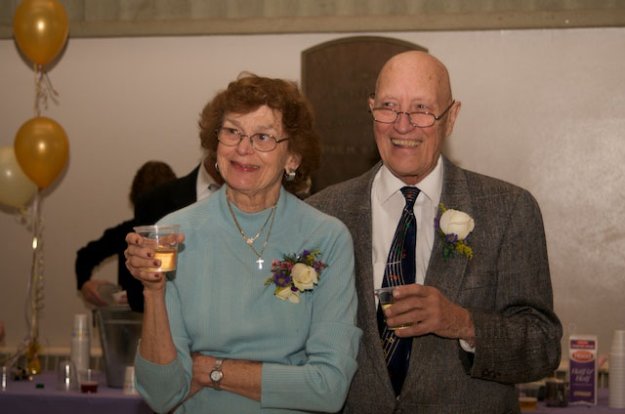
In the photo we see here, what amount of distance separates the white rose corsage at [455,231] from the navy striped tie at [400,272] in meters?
0.11

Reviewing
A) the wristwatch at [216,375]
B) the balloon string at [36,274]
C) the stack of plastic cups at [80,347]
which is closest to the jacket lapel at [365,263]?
the wristwatch at [216,375]

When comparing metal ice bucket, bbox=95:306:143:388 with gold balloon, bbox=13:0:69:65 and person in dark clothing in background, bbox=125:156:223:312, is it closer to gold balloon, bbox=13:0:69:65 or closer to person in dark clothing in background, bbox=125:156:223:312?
person in dark clothing in background, bbox=125:156:223:312

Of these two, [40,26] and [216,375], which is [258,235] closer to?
[216,375]

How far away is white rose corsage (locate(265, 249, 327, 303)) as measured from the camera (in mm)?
2568

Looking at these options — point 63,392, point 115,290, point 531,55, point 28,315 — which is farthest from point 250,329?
point 28,315

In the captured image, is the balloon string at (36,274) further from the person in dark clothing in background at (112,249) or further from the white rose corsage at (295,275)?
the white rose corsage at (295,275)

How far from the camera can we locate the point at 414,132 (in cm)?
296

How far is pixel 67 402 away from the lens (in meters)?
4.76

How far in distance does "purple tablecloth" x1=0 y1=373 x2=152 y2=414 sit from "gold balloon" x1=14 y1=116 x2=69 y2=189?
1.69 meters

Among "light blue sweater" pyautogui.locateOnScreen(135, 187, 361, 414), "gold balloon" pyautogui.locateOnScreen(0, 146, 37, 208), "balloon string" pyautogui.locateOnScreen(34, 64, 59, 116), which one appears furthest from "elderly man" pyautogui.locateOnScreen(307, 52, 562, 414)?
"balloon string" pyautogui.locateOnScreen(34, 64, 59, 116)

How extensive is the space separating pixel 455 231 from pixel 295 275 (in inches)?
20.2

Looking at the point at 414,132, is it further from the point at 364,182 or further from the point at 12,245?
the point at 12,245

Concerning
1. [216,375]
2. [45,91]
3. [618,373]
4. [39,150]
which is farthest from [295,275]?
[45,91]

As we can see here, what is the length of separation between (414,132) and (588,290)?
3.95 meters
